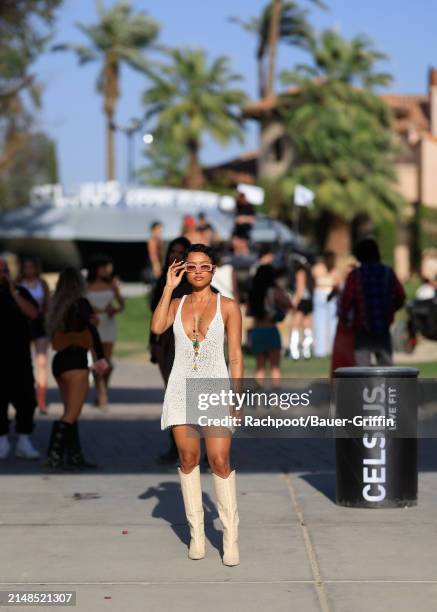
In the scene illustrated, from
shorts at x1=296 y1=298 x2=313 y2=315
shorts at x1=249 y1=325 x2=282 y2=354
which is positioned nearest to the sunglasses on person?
shorts at x1=249 y1=325 x2=282 y2=354

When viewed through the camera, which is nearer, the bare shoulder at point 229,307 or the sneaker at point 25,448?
the bare shoulder at point 229,307

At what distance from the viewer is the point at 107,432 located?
42.8ft

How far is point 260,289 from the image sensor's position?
14.4 meters

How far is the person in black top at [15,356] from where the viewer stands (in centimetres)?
1083

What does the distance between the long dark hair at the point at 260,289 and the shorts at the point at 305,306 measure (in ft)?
20.1

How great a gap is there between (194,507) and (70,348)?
3.65 metres

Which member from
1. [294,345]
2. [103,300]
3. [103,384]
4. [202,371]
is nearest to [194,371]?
[202,371]

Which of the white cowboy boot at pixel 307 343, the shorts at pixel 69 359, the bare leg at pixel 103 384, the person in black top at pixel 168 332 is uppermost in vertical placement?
the person in black top at pixel 168 332

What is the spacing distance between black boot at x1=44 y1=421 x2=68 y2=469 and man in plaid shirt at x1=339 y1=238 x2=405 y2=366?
110 inches

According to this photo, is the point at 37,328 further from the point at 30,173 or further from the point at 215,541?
the point at 30,173

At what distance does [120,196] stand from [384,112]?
13.9m

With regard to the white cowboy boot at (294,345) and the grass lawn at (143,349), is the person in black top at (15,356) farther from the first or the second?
the white cowboy boot at (294,345)

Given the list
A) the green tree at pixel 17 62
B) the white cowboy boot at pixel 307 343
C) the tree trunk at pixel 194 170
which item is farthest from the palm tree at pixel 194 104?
the white cowboy boot at pixel 307 343

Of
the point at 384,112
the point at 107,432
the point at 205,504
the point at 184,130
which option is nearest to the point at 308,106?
the point at 384,112
